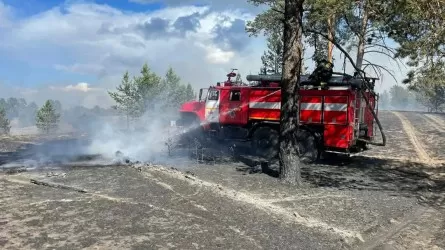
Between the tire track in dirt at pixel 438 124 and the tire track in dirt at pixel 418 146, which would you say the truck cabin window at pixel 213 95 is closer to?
the tire track in dirt at pixel 418 146

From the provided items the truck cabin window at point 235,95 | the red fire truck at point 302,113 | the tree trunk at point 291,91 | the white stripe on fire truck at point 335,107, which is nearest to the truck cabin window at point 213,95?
the red fire truck at point 302,113

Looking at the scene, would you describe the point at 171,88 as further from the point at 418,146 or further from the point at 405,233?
the point at 405,233

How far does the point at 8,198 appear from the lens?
8016 mm

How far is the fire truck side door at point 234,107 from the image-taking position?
621 inches

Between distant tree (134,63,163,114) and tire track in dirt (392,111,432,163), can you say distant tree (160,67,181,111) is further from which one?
tire track in dirt (392,111,432,163)

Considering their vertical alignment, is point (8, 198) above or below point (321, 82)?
below

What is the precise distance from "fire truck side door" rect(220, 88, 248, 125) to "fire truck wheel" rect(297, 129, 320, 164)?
2.64 m

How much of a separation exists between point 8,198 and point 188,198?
386cm

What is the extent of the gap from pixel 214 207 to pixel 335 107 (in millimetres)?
7558

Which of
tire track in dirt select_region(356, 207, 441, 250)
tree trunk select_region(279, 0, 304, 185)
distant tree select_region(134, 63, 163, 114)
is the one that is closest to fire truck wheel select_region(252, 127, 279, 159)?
tree trunk select_region(279, 0, 304, 185)

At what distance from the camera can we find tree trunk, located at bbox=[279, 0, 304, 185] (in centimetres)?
1020

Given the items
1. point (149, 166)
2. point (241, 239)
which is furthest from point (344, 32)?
point (241, 239)

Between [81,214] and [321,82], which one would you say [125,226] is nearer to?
[81,214]

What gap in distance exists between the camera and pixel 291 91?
10.4 metres
